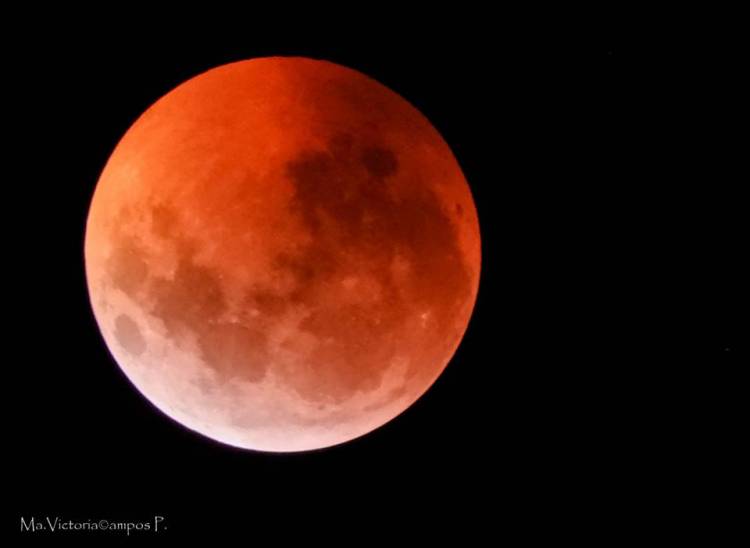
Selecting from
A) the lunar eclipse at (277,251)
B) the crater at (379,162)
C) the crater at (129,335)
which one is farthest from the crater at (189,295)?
the crater at (379,162)

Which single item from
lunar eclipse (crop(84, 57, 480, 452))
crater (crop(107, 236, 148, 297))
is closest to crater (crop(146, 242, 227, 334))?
lunar eclipse (crop(84, 57, 480, 452))

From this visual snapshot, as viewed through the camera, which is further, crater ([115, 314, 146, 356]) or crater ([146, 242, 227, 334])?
crater ([115, 314, 146, 356])

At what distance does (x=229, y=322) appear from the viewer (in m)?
4.98

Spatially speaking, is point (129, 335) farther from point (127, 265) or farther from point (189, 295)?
point (189, 295)

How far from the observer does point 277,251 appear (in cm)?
488

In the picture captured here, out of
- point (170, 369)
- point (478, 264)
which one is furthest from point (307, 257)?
point (478, 264)

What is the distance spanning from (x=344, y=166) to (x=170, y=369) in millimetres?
2052

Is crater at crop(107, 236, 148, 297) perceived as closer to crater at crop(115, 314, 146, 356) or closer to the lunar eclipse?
the lunar eclipse

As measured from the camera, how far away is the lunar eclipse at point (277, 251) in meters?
4.93

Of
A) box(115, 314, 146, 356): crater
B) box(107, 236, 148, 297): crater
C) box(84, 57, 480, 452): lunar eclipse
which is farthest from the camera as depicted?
box(115, 314, 146, 356): crater

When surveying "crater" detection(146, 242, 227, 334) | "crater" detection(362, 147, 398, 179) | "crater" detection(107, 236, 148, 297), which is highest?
"crater" detection(362, 147, 398, 179)

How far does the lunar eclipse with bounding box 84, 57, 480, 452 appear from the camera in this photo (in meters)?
4.93

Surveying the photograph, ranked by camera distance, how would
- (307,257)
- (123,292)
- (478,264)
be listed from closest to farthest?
(307,257), (123,292), (478,264)

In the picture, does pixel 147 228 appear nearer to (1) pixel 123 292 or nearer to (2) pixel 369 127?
(1) pixel 123 292
